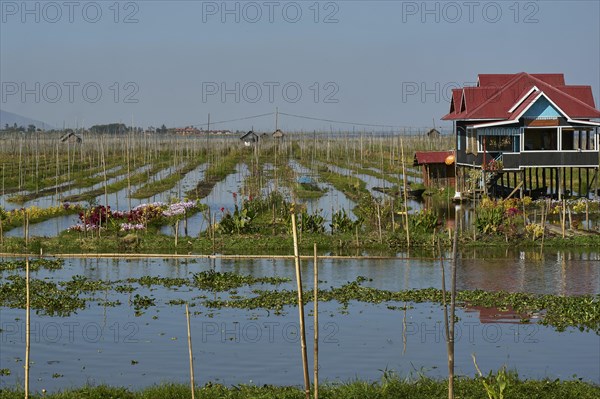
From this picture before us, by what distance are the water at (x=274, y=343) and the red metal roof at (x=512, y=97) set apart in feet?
60.4

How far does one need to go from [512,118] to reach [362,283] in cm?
1875

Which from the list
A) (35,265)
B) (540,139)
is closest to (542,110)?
(540,139)

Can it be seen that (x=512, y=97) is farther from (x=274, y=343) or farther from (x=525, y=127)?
(x=274, y=343)

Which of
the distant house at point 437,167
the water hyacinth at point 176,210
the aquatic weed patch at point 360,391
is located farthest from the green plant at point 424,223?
the distant house at point 437,167

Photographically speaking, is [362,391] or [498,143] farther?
[498,143]

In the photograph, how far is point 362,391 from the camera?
11.4 meters

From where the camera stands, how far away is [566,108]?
124 ft

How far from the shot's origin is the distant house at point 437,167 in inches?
1743

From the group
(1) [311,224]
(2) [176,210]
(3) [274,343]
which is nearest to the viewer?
(3) [274,343]

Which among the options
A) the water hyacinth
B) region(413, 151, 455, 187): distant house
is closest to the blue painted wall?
region(413, 151, 455, 187): distant house

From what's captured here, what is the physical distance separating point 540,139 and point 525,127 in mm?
1947

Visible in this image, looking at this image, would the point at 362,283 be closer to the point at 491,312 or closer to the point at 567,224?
the point at 491,312

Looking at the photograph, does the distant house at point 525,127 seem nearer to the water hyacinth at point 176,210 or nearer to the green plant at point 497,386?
the water hyacinth at point 176,210

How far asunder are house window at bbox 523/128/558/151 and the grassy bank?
27.9 m
